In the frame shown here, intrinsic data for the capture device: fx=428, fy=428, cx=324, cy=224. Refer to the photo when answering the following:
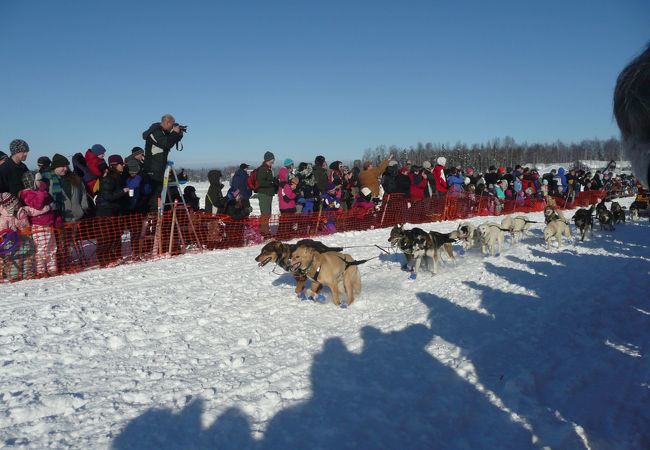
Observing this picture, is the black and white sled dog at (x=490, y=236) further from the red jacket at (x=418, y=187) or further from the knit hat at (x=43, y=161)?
the knit hat at (x=43, y=161)

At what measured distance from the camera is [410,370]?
11.5ft

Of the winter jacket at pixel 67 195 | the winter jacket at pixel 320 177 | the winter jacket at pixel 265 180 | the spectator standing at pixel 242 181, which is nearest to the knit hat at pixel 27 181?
the winter jacket at pixel 67 195

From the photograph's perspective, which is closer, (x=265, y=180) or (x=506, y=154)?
(x=265, y=180)

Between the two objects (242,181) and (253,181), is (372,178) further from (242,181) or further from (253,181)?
(242,181)

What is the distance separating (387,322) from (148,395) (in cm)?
250

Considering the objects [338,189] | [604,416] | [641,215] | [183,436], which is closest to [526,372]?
[604,416]

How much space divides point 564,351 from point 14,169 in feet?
25.8

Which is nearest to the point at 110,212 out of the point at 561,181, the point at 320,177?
the point at 320,177

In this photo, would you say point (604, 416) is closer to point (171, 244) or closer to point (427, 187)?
point (171, 244)

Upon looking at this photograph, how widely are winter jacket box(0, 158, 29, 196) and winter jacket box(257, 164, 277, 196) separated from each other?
471cm

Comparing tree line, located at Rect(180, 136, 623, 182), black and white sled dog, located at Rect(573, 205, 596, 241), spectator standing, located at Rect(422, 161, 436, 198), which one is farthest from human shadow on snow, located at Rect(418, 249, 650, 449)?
tree line, located at Rect(180, 136, 623, 182)

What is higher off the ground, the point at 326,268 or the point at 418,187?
the point at 418,187

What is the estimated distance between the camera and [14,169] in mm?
6738

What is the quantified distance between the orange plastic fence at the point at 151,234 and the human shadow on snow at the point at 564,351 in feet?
16.0
